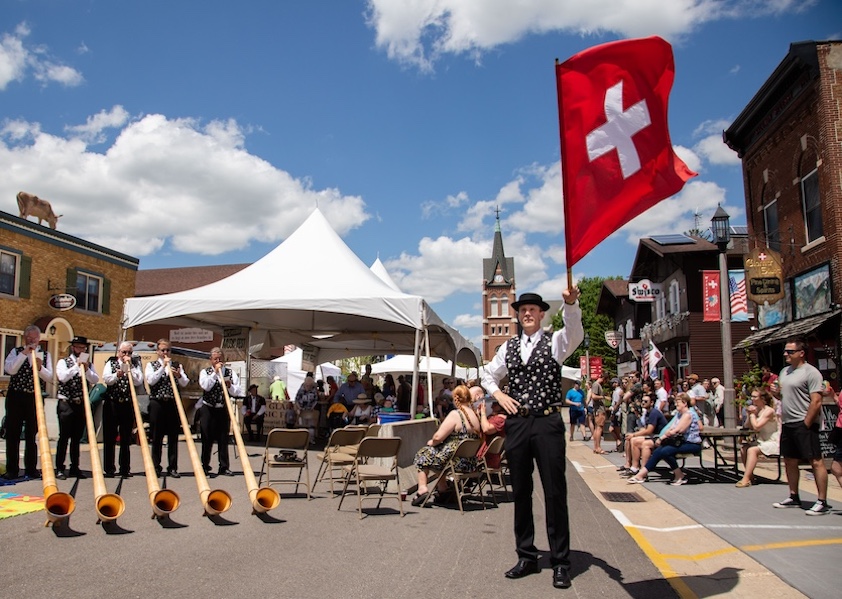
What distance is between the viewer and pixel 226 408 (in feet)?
33.1

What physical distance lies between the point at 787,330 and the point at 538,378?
52.3 ft

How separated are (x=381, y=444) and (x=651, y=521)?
3042mm

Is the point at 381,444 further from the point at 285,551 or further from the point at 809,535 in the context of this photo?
the point at 809,535

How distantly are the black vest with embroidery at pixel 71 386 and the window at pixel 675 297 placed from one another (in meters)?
27.3

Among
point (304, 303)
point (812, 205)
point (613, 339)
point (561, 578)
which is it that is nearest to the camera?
point (561, 578)

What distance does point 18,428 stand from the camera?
341 inches

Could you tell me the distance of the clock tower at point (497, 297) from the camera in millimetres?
115375

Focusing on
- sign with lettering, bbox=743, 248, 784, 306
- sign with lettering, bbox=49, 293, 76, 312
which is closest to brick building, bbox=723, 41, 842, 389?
sign with lettering, bbox=743, 248, 784, 306

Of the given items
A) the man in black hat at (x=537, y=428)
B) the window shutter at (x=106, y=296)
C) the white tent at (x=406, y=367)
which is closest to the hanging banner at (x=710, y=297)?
the white tent at (x=406, y=367)

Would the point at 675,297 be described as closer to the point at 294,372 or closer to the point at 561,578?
the point at 294,372

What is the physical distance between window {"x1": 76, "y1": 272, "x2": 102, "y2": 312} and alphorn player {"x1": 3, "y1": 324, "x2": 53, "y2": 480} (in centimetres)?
1909

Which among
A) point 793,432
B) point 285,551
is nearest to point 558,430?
point 285,551

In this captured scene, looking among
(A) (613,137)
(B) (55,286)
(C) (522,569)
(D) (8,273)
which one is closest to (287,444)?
(C) (522,569)

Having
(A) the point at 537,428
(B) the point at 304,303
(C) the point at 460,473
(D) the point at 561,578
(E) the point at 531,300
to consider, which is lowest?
(D) the point at 561,578
